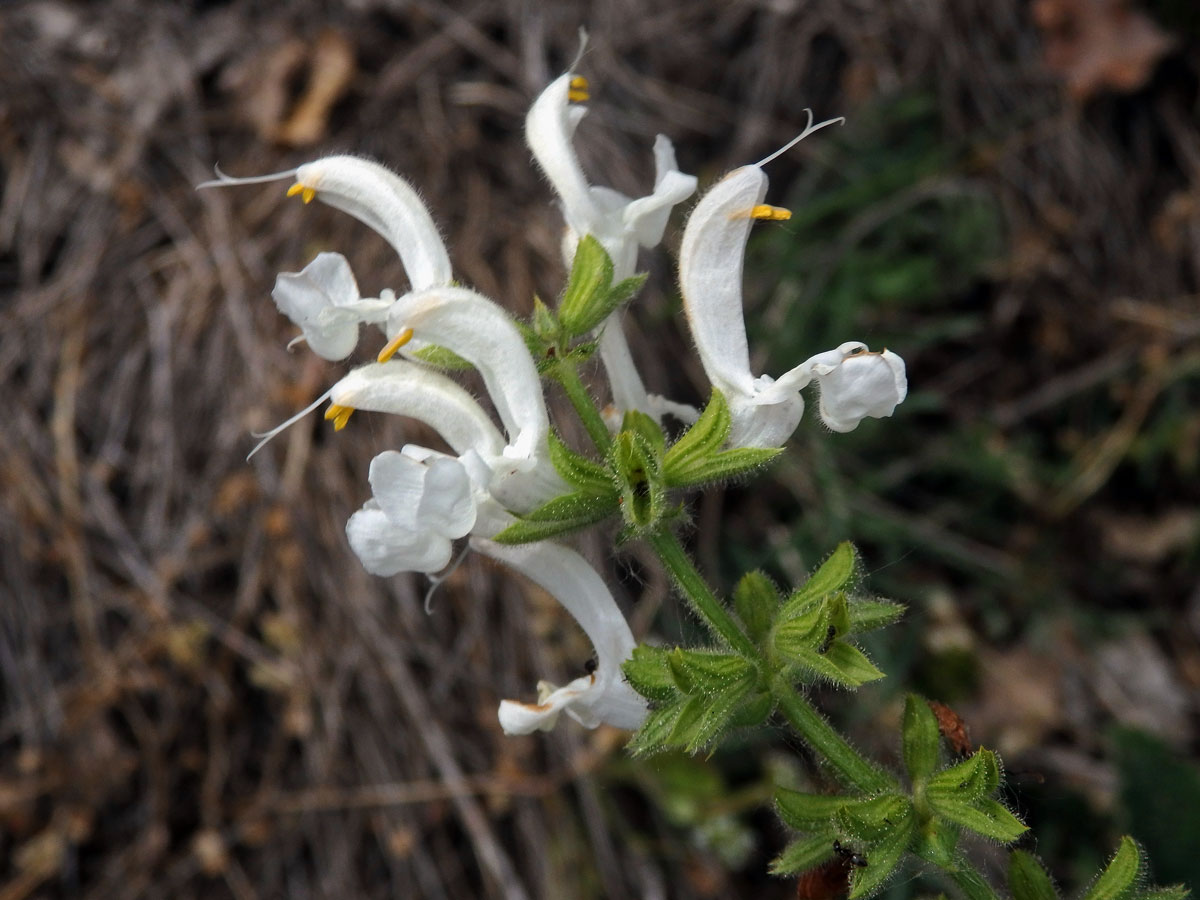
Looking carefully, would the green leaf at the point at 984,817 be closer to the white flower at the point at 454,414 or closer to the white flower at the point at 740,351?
the white flower at the point at 740,351

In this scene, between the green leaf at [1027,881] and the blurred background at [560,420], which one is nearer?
the green leaf at [1027,881]

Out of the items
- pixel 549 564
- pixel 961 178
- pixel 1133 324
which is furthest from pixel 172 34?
pixel 1133 324

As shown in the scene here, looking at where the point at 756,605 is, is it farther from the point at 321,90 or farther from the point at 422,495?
the point at 321,90

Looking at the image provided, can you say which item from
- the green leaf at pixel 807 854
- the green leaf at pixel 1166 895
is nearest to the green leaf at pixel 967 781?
the green leaf at pixel 807 854

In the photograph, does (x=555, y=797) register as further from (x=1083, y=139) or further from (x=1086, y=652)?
(x=1083, y=139)

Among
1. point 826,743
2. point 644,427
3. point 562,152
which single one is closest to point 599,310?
point 644,427
